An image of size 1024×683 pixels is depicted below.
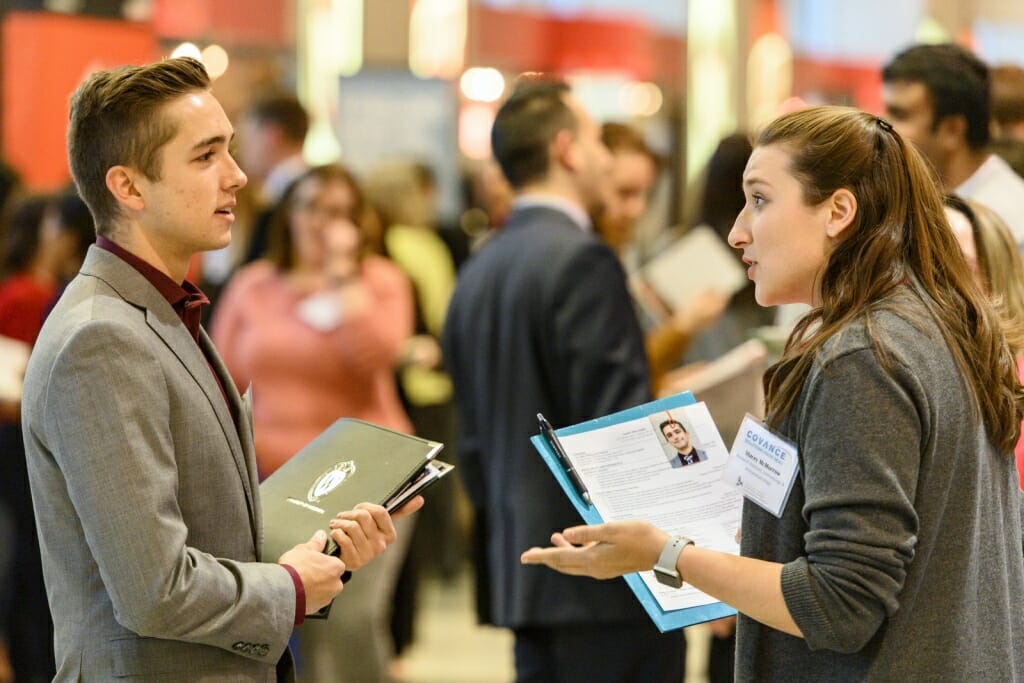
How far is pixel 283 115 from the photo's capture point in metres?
5.54

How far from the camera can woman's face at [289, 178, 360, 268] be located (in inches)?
181

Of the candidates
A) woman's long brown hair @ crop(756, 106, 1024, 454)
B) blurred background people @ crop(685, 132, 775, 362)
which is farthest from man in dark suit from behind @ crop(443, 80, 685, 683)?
woman's long brown hair @ crop(756, 106, 1024, 454)

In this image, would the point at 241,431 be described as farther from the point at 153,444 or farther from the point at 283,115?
the point at 283,115

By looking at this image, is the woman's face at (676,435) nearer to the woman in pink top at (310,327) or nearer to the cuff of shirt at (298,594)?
the cuff of shirt at (298,594)

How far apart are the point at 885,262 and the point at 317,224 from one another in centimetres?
298

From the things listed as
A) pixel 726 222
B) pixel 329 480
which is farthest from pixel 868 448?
pixel 726 222

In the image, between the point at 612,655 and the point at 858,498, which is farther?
the point at 612,655

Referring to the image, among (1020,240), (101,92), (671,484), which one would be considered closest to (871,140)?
(671,484)

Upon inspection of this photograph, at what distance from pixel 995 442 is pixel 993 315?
18 cm

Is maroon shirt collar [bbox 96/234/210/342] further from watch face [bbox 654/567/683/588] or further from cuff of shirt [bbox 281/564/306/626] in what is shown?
watch face [bbox 654/567/683/588]

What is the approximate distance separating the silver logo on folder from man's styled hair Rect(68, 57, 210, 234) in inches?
21.2

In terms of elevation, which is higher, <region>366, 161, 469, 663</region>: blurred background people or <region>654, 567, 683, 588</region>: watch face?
<region>654, 567, 683, 588</region>: watch face

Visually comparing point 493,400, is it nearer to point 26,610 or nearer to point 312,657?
point 312,657

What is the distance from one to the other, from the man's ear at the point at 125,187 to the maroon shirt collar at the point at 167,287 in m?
0.07
